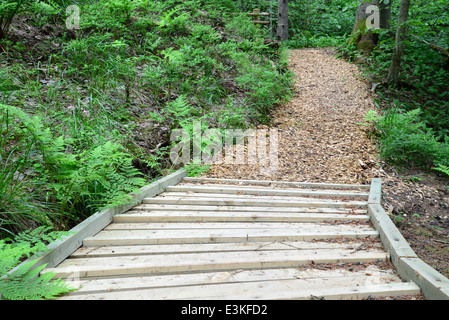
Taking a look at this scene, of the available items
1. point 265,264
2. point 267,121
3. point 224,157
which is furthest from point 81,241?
point 267,121

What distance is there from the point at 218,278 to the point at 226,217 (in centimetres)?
109

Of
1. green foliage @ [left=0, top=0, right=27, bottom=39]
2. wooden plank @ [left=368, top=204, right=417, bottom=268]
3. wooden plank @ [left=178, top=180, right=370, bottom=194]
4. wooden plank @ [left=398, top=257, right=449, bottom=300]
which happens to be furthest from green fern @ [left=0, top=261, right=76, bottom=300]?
green foliage @ [left=0, top=0, right=27, bottom=39]

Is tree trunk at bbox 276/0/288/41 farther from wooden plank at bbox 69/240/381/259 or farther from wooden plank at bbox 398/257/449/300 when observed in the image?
wooden plank at bbox 398/257/449/300

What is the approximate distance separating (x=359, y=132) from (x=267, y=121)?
173 centimetres

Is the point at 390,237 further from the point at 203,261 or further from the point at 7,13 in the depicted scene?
the point at 7,13

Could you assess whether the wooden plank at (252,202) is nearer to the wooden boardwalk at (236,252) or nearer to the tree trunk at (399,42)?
the wooden boardwalk at (236,252)

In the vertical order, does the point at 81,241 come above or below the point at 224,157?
below

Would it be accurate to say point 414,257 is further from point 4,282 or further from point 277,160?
point 277,160

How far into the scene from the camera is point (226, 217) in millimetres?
3205

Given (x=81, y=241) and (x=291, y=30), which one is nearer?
(x=81, y=241)

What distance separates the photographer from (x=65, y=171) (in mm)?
2764

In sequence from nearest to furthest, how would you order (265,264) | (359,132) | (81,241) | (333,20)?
1. (265,264)
2. (81,241)
3. (359,132)
4. (333,20)

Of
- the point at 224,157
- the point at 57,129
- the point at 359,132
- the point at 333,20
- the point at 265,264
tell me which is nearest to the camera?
the point at 265,264
